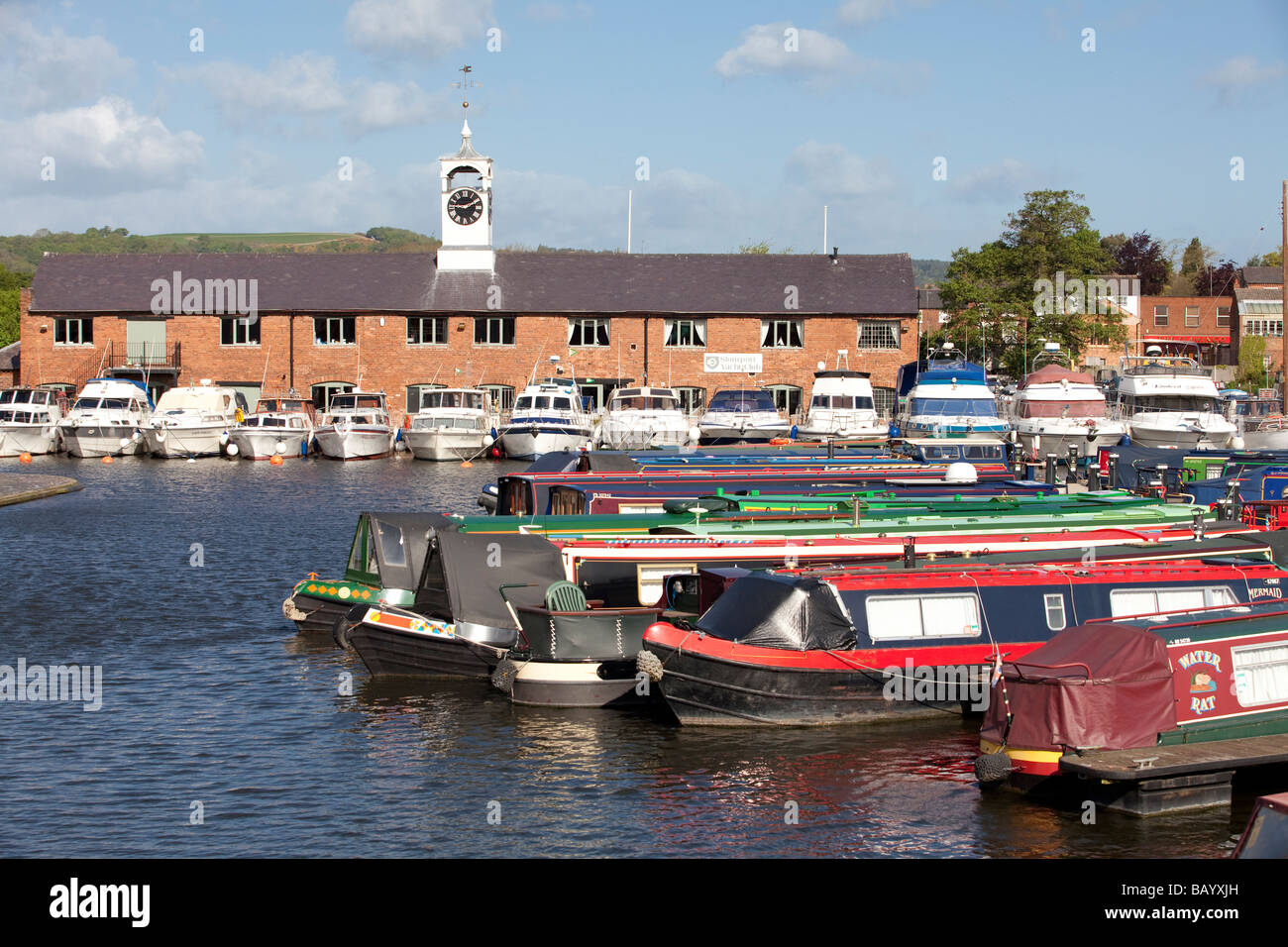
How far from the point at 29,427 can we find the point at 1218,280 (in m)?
100

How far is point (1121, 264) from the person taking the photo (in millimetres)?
136000

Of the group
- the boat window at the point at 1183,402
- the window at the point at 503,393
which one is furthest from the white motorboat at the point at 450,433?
the boat window at the point at 1183,402

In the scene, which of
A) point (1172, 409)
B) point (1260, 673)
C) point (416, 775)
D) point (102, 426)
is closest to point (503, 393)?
point (102, 426)

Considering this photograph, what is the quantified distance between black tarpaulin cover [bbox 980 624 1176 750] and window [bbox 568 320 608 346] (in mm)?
60815

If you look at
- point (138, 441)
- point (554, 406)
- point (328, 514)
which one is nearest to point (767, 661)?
point (328, 514)

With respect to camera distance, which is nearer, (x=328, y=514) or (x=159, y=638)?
(x=159, y=638)

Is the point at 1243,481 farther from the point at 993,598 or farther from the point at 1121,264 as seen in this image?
the point at 1121,264

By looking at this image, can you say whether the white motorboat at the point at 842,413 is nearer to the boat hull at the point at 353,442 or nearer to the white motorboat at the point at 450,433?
the white motorboat at the point at 450,433

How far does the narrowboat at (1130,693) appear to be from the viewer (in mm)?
15359

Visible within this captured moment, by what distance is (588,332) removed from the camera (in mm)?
75938

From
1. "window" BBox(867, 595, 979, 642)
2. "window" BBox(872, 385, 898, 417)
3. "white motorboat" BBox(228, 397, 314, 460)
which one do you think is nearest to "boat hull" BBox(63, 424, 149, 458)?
"white motorboat" BBox(228, 397, 314, 460)

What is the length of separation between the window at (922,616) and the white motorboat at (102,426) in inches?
2084

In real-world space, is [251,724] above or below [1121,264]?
below
